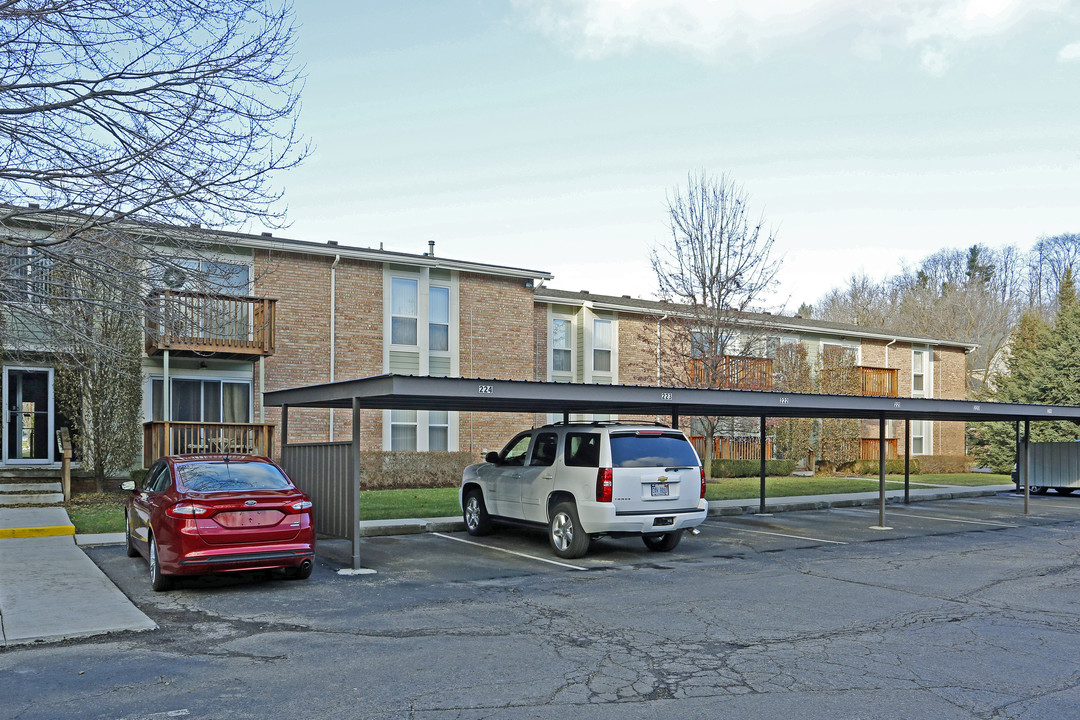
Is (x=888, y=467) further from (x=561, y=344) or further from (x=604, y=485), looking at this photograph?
(x=604, y=485)

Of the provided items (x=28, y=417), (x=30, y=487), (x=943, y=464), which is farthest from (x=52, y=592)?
(x=943, y=464)

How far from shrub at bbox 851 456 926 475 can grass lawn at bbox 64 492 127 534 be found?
85.2 ft

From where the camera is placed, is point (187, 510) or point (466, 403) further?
point (466, 403)

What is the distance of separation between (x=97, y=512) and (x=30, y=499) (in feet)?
6.50

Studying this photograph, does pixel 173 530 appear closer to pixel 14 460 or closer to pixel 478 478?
pixel 478 478

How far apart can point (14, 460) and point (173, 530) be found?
13406mm

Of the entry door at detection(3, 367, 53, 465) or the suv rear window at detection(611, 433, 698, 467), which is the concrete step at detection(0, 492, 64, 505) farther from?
the suv rear window at detection(611, 433, 698, 467)

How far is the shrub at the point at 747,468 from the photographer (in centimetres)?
3058

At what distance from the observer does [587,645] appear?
7.43 metres

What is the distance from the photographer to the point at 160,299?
35.4 feet

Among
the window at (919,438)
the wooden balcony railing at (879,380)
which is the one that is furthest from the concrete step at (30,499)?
the window at (919,438)

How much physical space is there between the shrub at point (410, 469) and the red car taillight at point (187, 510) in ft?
45.1

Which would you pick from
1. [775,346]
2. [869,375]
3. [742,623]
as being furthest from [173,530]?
[869,375]

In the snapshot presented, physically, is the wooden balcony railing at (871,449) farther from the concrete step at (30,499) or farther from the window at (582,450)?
the concrete step at (30,499)
